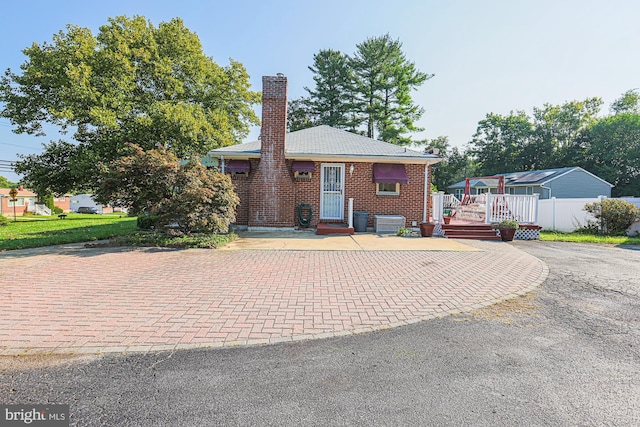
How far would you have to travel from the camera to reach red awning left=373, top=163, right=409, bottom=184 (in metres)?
12.1

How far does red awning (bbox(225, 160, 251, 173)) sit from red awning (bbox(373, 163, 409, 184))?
16.7 ft

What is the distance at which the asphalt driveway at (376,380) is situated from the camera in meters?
2.23

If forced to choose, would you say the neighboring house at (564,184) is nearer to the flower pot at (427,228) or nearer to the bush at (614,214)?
the bush at (614,214)

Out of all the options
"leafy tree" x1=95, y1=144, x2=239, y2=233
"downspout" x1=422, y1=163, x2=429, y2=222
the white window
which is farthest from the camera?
the white window

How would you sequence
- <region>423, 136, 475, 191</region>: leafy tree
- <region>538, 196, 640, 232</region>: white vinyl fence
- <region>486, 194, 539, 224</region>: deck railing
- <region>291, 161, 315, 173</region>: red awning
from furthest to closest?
<region>423, 136, 475, 191</region>: leafy tree < <region>538, 196, 640, 232</region>: white vinyl fence < <region>486, 194, 539, 224</region>: deck railing < <region>291, 161, 315, 173</region>: red awning

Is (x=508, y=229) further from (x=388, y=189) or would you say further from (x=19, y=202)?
(x=19, y=202)

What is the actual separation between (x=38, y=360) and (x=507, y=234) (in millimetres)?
12839

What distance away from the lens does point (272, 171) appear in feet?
39.1

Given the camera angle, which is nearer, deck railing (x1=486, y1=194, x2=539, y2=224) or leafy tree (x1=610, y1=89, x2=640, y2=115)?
deck railing (x1=486, y1=194, x2=539, y2=224)

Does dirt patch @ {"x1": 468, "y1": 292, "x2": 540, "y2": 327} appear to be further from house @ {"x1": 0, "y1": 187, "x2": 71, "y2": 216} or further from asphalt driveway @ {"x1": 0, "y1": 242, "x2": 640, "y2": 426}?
house @ {"x1": 0, "y1": 187, "x2": 71, "y2": 216}

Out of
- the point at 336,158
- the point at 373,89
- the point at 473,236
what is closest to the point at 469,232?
the point at 473,236

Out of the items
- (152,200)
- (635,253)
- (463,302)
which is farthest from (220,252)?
(635,253)

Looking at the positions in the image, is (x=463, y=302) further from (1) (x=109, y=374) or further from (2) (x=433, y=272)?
(1) (x=109, y=374)

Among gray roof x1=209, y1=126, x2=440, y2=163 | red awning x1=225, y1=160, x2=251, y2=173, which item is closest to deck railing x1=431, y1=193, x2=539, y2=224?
gray roof x1=209, y1=126, x2=440, y2=163
